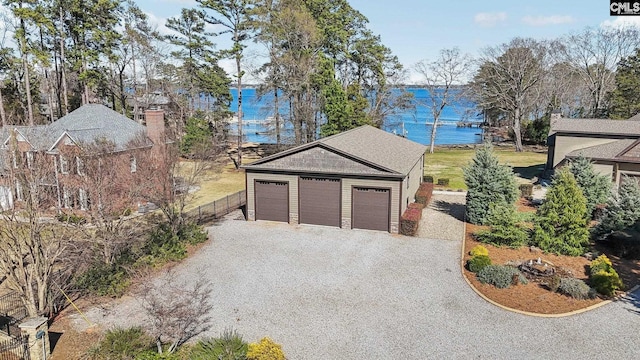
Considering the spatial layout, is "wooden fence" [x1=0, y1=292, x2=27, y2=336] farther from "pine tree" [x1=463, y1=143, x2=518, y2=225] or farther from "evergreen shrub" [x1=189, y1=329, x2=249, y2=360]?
"pine tree" [x1=463, y1=143, x2=518, y2=225]

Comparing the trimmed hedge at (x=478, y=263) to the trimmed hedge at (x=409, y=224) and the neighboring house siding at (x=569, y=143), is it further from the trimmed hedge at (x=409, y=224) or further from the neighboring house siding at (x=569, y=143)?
the neighboring house siding at (x=569, y=143)

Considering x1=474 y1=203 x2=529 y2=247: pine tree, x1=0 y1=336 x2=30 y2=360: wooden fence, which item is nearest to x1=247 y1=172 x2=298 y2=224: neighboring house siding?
x1=474 y1=203 x2=529 y2=247: pine tree

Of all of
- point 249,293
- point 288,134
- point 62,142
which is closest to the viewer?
point 249,293

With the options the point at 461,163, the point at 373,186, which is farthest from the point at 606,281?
the point at 461,163

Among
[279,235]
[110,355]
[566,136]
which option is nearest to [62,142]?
[279,235]

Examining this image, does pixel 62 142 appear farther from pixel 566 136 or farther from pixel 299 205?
pixel 566 136

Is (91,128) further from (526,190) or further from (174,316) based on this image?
(526,190)
